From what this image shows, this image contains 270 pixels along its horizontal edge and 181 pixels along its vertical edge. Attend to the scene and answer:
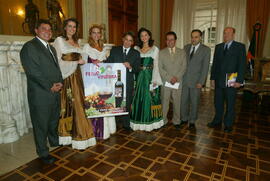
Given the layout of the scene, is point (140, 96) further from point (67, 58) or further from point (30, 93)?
point (30, 93)

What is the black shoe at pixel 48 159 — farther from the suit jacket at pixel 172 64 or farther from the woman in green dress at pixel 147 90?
the suit jacket at pixel 172 64

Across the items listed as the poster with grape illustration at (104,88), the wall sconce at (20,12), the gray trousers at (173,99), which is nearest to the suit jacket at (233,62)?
the gray trousers at (173,99)

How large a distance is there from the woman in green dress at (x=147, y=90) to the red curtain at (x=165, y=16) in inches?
155

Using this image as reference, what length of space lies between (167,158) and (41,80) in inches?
69.4

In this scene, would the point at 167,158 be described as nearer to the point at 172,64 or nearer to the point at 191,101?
the point at 191,101

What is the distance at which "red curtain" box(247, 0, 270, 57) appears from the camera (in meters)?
5.69

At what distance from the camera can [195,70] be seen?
3.32m

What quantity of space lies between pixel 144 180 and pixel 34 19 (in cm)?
301

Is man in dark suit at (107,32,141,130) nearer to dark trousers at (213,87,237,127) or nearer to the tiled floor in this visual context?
the tiled floor

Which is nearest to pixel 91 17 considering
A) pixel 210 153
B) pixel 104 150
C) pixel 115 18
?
pixel 115 18

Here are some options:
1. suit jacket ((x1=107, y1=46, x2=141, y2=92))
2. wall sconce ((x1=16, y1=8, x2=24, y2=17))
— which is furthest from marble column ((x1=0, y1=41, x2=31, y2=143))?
suit jacket ((x1=107, y1=46, x2=141, y2=92))

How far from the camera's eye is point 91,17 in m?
4.45

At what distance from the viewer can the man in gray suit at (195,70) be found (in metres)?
3.28

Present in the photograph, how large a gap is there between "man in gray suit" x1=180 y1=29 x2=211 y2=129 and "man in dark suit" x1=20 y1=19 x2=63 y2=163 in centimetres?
202
